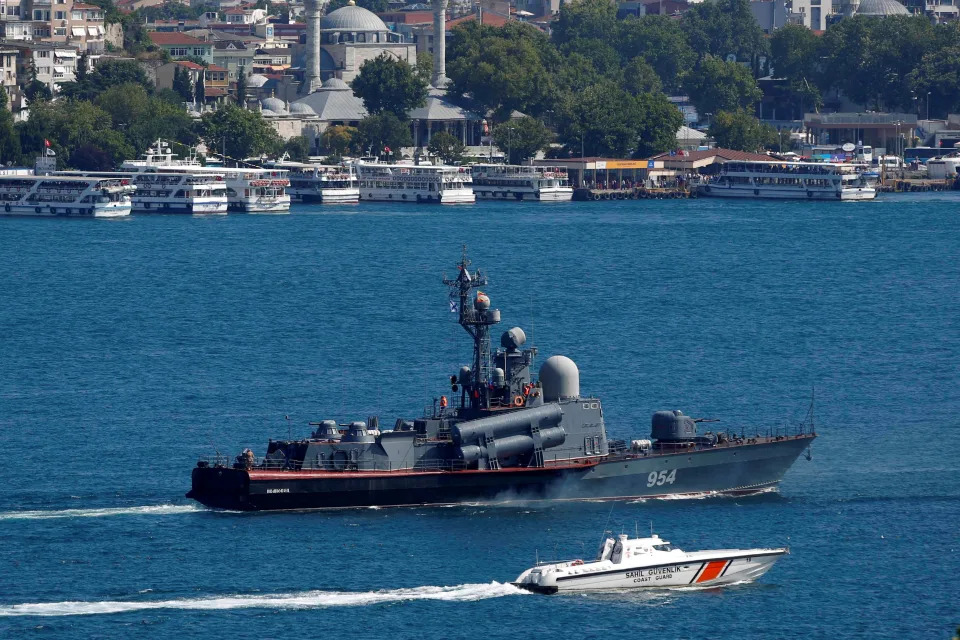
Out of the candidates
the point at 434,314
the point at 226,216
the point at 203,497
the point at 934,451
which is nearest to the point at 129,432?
the point at 203,497

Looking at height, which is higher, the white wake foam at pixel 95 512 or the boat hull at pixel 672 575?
the white wake foam at pixel 95 512

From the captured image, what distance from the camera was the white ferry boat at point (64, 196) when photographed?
605ft

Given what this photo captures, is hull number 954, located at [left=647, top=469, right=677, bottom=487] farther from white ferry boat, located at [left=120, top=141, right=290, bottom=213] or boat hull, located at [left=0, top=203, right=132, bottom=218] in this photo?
white ferry boat, located at [left=120, top=141, right=290, bottom=213]

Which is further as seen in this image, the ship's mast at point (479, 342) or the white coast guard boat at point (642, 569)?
the ship's mast at point (479, 342)

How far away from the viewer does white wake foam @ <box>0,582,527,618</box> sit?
5616 centimetres

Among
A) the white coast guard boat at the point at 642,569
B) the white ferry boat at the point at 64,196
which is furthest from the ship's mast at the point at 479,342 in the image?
the white ferry boat at the point at 64,196

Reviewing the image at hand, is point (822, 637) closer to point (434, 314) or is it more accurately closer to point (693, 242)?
point (434, 314)

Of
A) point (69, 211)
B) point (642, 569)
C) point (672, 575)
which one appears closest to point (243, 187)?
point (69, 211)

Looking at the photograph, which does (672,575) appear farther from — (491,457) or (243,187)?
(243,187)

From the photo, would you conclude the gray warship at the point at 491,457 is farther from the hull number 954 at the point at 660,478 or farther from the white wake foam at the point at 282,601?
the white wake foam at the point at 282,601

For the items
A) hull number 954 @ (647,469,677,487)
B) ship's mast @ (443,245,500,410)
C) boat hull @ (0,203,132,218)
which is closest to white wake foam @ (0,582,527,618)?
ship's mast @ (443,245,500,410)

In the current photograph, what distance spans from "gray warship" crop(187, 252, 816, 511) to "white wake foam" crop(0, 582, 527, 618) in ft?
27.0

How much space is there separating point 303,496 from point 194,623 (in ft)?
34.9

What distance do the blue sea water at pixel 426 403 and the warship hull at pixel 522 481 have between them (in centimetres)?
61
